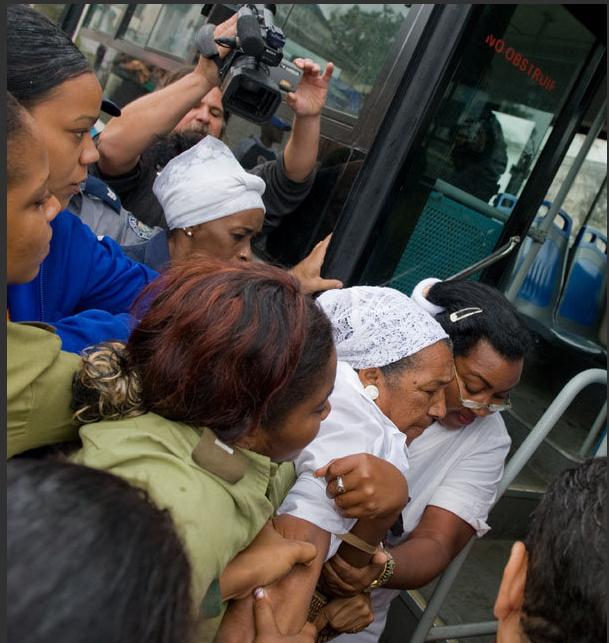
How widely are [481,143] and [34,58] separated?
2.37m

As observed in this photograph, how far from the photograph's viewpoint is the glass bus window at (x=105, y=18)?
503 centimetres

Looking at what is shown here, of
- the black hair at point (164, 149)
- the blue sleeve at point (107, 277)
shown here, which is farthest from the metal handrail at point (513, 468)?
the black hair at point (164, 149)

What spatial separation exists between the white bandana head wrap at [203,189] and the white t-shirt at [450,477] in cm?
99

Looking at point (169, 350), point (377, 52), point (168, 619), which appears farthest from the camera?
point (377, 52)

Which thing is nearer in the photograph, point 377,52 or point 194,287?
point 194,287

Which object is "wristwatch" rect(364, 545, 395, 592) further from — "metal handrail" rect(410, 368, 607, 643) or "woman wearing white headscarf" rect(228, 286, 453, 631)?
"metal handrail" rect(410, 368, 607, 643)

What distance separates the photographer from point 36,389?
41.1 inches

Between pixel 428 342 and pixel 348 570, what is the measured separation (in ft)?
2.11

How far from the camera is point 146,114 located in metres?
2.31

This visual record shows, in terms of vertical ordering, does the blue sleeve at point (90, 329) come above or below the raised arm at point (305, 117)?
below

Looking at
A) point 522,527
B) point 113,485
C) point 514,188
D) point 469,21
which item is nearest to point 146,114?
point 469,21

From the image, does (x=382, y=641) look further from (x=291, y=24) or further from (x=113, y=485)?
(x=291, y=24)

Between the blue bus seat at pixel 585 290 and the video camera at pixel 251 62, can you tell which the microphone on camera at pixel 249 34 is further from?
the blue bus seat at pixel 585 290

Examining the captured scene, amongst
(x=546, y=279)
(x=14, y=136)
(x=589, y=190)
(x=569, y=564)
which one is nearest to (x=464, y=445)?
(x=569, y=564)
